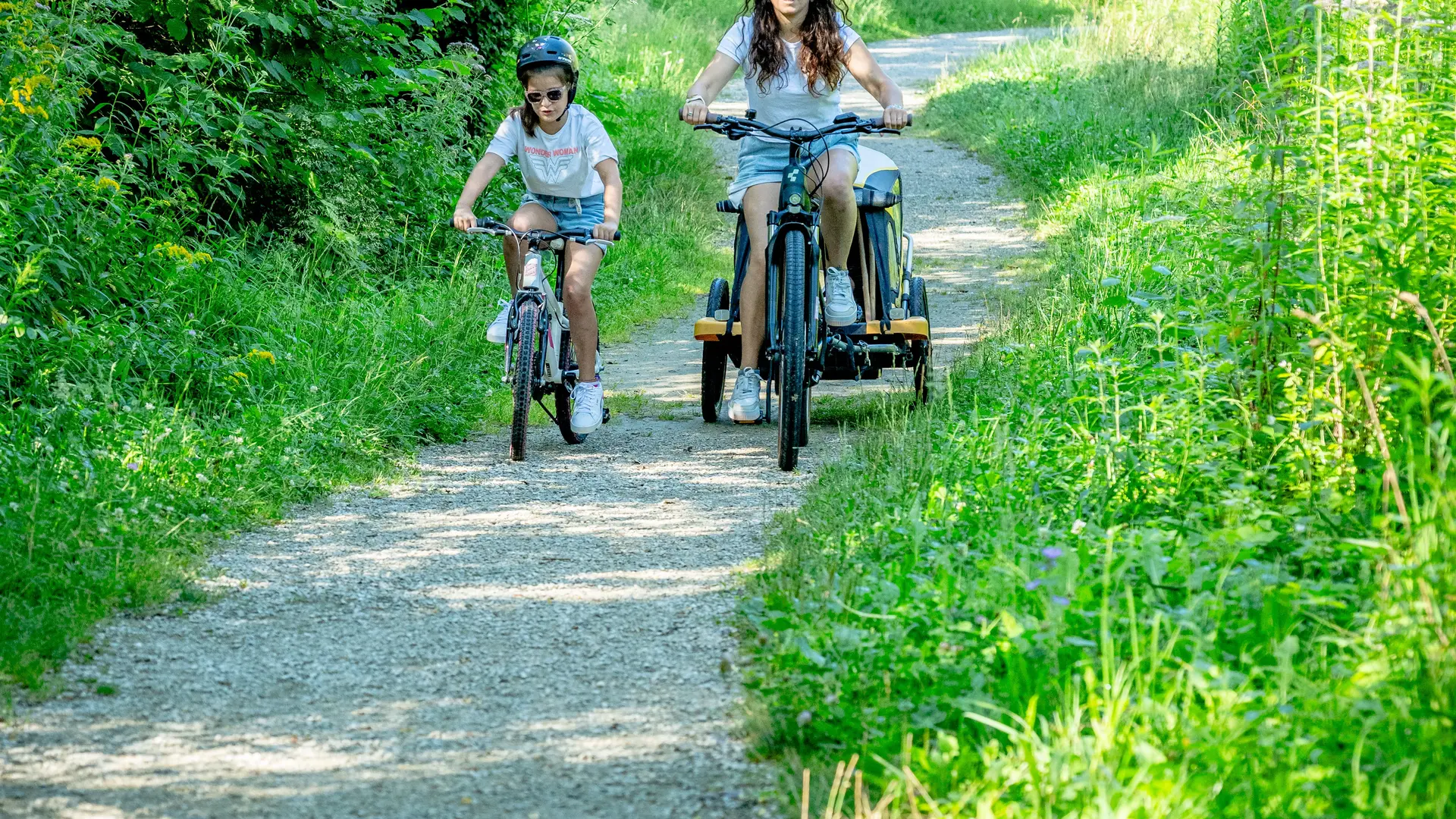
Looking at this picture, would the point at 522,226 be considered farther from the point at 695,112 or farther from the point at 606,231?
the point at 695,112

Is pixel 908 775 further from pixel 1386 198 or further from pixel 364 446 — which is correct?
pixel 364 446

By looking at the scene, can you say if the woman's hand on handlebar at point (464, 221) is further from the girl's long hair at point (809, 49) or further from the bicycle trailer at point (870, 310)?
the girl's long hair at point (809, 49)

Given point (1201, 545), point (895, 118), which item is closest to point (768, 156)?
point (895, 118)

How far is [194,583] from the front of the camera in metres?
4.58

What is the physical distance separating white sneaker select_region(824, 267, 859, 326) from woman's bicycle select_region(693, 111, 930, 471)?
2.0 inches

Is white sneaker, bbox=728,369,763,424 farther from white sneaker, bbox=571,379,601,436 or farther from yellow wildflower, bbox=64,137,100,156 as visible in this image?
yellow wildflower, bbox=64,137,100,156

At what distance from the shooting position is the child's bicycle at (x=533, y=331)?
6250 mm

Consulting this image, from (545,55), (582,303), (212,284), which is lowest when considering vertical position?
(582,303)

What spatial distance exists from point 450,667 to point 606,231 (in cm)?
269

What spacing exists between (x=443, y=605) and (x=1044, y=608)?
1880 millimetres

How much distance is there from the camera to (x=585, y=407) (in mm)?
6605

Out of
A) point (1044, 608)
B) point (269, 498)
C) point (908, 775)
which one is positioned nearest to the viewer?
point (908, 775)

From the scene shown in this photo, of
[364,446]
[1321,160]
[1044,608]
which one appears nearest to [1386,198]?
[1321,160]

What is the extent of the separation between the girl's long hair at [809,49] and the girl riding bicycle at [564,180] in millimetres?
734
